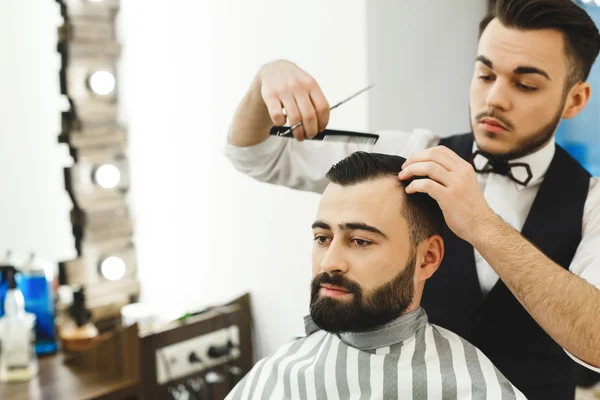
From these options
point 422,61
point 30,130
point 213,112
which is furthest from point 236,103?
point 30,130

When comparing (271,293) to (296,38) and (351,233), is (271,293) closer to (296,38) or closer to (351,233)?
(296,38)

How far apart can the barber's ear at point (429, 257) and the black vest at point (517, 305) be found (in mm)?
113

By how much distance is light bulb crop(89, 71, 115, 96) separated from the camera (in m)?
2.28

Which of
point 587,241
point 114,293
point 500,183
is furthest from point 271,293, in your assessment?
point 587,241

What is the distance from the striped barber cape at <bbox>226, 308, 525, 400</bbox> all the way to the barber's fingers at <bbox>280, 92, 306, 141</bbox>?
17.0 inches

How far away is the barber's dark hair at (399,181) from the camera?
125 centimetres

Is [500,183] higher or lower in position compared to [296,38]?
lower

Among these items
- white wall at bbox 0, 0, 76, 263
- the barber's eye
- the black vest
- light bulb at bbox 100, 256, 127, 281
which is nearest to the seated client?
the barber's eye

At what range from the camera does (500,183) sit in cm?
150

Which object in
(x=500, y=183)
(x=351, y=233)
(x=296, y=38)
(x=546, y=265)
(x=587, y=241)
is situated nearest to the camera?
(x=546, y=265)

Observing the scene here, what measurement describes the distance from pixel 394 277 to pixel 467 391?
0.83 feet

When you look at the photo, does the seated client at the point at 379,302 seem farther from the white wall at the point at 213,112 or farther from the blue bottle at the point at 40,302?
the blue bottle at the point at 40,302

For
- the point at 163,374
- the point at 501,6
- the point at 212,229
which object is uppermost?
the point at 501,6

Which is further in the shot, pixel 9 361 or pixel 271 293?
pixel 271 293
